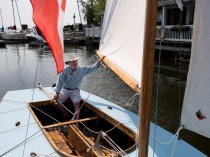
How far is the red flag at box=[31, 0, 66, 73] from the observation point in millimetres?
2797

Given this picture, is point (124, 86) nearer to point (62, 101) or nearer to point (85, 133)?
point (62, 101)

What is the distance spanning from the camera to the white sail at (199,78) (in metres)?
2.91

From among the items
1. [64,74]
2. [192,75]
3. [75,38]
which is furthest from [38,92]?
[75,38]

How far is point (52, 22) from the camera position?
2.84 m

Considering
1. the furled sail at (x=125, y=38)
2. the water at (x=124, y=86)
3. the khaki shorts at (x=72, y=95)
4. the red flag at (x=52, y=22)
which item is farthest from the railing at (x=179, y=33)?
the red flag at (x=52, y=22)

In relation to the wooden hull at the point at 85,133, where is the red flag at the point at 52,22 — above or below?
above

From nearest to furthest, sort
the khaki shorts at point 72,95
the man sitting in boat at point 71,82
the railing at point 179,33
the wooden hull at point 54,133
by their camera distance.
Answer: the wooden hull at point 54,133
the man sitting in boat at point 71,82
the khaki shorts at point 72,95
the railing at point 179,33

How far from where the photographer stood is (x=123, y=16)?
408 cm

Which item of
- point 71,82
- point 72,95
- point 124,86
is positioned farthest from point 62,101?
point 124,86

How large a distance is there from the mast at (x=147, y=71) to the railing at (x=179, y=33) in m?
17.8

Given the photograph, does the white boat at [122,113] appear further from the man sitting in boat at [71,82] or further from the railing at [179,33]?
the railing at [179,33]

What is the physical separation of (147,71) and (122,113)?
3.49 m

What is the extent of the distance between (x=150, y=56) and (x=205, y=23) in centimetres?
71

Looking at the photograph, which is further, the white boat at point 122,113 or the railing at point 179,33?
the railing at point 179,33
